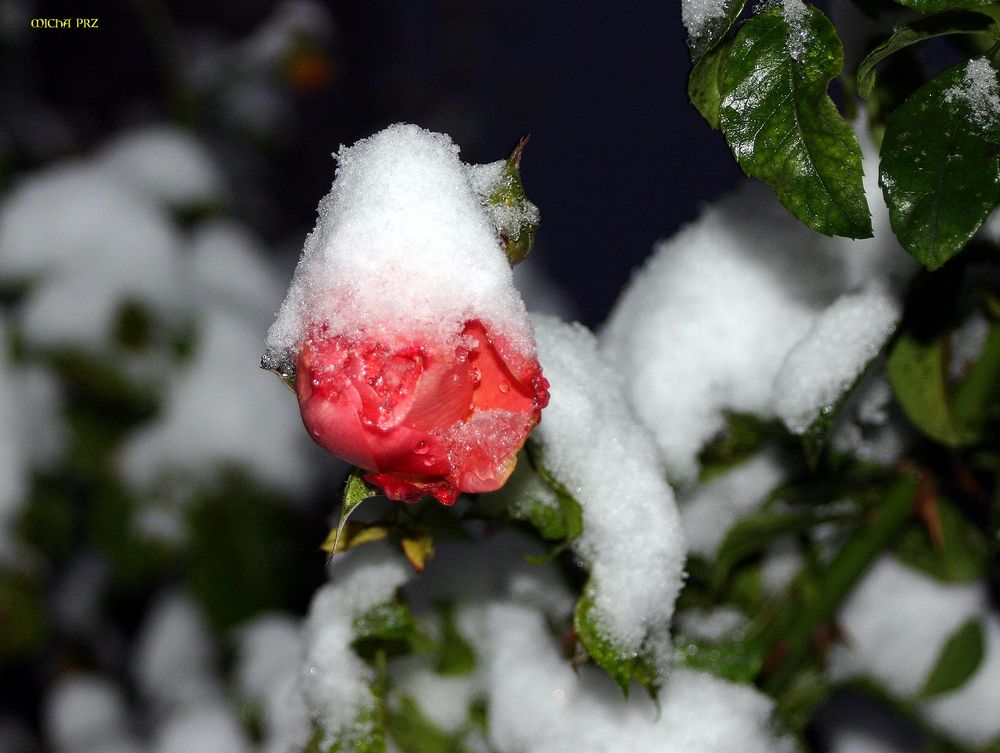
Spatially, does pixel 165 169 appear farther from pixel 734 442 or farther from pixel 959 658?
pixel 959 658

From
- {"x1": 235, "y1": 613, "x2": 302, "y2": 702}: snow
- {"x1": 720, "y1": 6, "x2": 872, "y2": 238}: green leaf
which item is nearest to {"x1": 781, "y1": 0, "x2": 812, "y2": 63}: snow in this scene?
{"x1": 720, "y1": 6, "x2": 872, "y2": 238}: green leaf

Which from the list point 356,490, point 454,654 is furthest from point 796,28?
point 454,654

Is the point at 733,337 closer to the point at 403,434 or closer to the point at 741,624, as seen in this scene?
the point at 741,624

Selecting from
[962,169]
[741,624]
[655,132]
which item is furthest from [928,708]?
[655,132]

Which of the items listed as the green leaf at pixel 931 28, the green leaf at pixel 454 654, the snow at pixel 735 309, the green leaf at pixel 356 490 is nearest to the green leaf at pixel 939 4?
the green leaf at pixel 931 28

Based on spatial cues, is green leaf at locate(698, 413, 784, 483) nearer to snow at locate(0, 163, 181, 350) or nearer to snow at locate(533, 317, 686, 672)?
snow at locate(533, 317, 686, 672)

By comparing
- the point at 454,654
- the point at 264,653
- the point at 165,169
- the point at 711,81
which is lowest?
the point at 264,653
